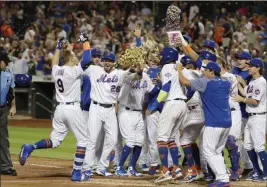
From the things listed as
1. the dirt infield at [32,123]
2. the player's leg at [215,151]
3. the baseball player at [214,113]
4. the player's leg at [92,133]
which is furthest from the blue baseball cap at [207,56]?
the dirt infield at [32,123]

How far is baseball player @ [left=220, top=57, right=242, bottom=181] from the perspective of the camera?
11781 millimetres

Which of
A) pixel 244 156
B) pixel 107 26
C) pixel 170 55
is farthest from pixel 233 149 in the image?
pixel 107 26

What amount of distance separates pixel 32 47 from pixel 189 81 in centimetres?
1620

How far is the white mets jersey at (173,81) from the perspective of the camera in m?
11.3

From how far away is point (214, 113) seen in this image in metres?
10.8

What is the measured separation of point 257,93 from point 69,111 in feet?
9.79

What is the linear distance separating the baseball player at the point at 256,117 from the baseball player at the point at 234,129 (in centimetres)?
15

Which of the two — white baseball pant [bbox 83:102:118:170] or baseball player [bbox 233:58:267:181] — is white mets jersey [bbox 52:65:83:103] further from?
baseball player [bbox 233:58:267:181]

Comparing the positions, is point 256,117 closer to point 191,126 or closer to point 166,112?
point 191,126

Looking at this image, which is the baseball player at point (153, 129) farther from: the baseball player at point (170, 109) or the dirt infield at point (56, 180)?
the baseball player at point (170, 109)

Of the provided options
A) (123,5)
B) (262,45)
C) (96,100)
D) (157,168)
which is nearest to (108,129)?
(96,100)

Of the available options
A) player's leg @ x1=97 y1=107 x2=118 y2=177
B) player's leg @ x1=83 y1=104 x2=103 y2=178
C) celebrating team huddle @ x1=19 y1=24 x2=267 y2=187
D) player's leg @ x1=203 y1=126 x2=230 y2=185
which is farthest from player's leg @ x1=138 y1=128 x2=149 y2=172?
player's leg @ x1=203 y1=126 x2=230 y2=185

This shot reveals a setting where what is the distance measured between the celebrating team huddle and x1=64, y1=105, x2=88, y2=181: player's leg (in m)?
0.02

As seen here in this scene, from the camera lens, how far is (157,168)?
41.4ft
